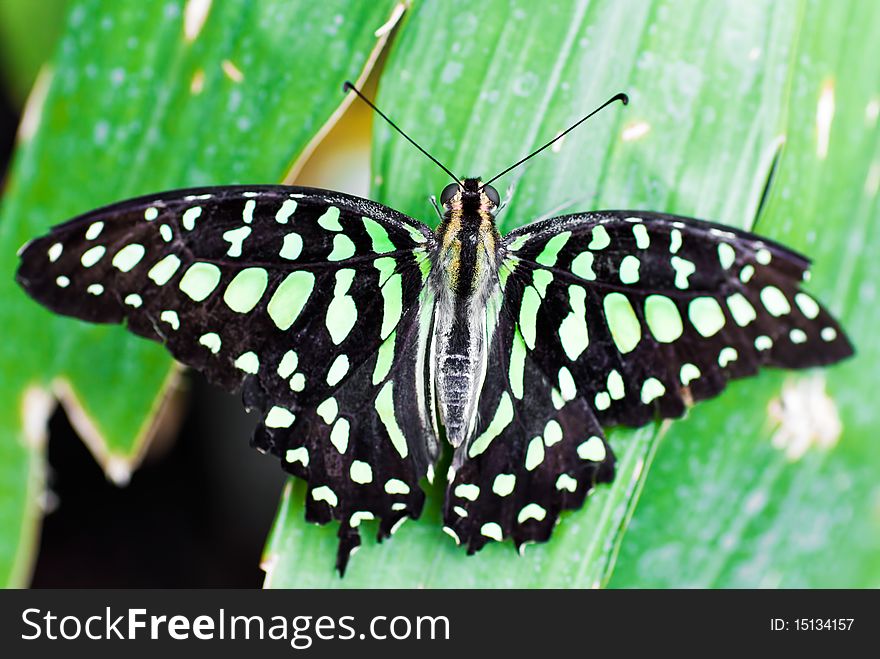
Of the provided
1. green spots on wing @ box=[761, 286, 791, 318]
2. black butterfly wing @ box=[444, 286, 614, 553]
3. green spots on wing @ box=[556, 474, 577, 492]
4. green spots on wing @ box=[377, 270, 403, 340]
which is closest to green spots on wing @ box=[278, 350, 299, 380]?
green spots on wing @ box=[377, 270, 403, 340]

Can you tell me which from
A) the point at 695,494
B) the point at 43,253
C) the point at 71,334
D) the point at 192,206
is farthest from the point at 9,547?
the point at 695,494

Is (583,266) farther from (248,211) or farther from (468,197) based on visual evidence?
(248,211)

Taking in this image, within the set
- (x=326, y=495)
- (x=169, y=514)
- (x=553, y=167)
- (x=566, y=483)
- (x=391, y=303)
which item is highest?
(x=553, y=167)

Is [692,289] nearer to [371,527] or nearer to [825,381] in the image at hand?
[825,381]

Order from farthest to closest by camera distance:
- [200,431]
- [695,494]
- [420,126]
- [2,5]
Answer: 1. [200,431]
2. [2,5]
3. [695,494]
4. [420,126]

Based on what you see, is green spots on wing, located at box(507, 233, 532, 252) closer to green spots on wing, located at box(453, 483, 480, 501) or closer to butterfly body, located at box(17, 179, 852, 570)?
butterfly body, located at box(17, 179, 852, 570)

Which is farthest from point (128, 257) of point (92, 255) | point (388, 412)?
point (388, 412)

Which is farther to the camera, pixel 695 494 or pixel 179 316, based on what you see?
pixel 695 494
